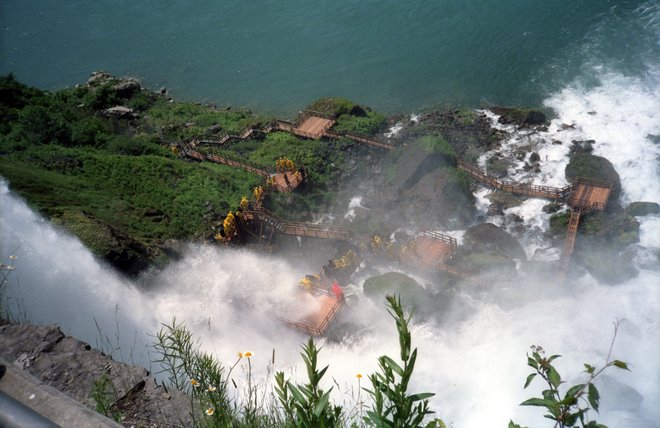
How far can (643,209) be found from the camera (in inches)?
1114

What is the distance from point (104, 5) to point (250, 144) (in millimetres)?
43943

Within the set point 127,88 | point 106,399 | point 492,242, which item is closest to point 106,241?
point 106,399

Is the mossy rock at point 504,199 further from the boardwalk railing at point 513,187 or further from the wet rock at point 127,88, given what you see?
the wet rock at point 127,88

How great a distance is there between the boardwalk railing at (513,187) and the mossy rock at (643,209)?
3.36 meters

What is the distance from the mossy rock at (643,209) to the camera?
2827 cm

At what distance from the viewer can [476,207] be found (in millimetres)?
30953

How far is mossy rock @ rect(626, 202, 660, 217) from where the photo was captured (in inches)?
1113

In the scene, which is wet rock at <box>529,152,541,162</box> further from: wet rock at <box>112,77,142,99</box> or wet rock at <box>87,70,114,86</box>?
wet rock at <box>87,70,114,86</box>

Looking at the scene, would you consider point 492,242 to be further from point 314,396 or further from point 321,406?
point 321,406

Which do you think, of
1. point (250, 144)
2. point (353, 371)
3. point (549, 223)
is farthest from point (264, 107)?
point (353, 371)

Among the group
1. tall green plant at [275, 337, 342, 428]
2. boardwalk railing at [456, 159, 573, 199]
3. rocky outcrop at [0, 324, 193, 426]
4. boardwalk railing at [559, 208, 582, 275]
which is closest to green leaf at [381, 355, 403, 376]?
tall green plant at [275, 337, 342, 428]

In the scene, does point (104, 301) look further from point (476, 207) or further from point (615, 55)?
point (615, 55)

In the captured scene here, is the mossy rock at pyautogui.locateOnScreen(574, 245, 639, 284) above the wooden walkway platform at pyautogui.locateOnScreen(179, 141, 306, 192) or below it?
above

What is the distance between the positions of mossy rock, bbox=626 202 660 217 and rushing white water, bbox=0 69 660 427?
0.42 metres
